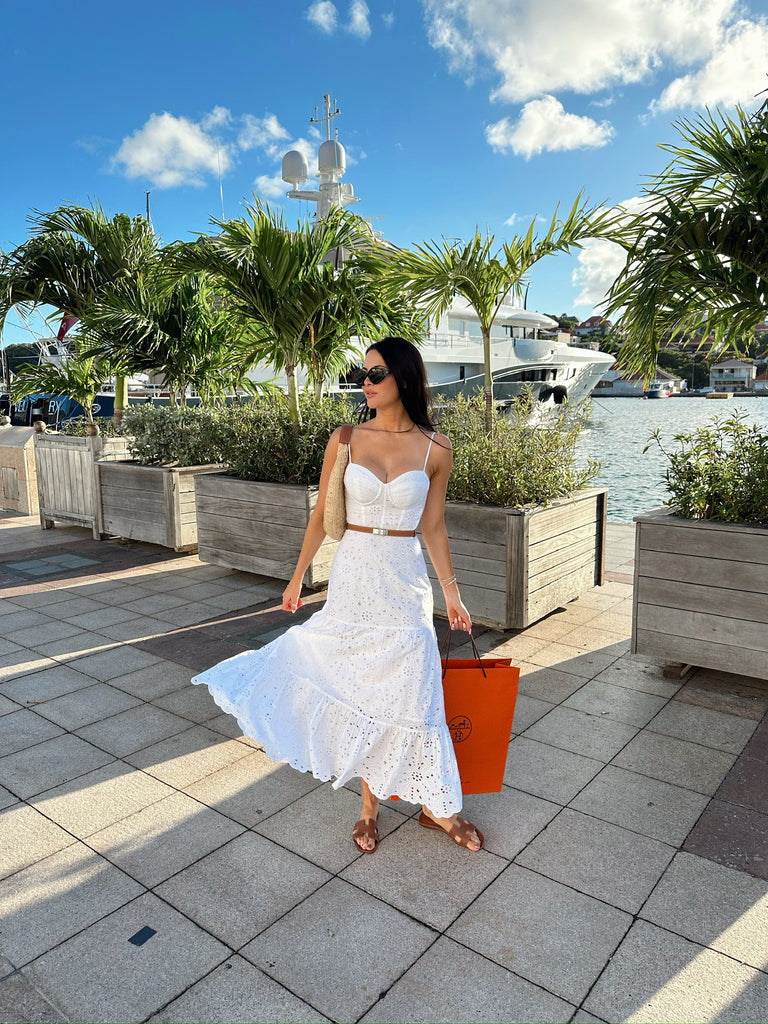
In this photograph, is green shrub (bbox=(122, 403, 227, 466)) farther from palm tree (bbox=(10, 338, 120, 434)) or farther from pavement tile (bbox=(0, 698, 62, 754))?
pavement tile (bbox=(0, 698, 62, 754))

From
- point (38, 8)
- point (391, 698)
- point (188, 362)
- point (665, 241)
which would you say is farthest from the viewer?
point (38, 8)

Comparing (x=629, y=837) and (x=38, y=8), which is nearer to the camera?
(x=629, y=837)

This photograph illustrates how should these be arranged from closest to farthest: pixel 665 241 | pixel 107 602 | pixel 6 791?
pixel 6 791 → pixel 665 241 → pixel 107 602

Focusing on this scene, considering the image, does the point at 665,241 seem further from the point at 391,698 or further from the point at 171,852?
the point at 171,852

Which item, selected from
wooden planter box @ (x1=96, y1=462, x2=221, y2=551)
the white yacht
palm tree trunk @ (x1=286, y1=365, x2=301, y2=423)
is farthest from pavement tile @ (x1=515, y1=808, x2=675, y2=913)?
the white yacht

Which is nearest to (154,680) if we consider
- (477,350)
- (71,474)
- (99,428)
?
(71,474)

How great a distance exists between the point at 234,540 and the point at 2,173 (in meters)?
25.7

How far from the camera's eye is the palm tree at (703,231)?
356 cm

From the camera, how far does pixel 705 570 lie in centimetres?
346

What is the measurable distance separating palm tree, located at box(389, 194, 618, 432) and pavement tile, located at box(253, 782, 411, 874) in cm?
298

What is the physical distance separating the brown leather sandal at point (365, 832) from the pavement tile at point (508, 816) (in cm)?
35

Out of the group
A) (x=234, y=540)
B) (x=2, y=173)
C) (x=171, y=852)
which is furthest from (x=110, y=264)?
(x=2, y=173)

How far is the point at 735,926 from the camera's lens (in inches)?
78.4

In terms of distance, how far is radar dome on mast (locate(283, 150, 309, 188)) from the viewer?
2105 cm
